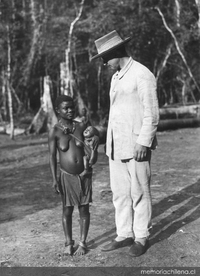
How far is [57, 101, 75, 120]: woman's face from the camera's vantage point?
4.32m

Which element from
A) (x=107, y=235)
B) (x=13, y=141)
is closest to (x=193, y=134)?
(x=13, y=141)

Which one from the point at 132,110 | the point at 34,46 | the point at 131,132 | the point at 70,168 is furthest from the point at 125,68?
the point at 34,46

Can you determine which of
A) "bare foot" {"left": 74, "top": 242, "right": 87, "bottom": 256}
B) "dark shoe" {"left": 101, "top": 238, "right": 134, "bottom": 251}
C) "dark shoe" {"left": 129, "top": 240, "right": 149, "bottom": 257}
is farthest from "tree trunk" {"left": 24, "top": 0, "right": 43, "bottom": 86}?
"dark shoe" {"left": 129, "top": 240, "right": 149, "bottom": 257}

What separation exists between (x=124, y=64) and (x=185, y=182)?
403cm

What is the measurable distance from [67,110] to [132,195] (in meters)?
1.10

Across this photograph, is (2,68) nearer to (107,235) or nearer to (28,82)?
(28,82)

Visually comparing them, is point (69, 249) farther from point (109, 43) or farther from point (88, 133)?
point (109, 43)

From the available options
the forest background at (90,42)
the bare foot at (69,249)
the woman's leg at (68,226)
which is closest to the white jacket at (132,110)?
the woman's leg at (68,226)

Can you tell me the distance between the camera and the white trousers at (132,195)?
14.7ft

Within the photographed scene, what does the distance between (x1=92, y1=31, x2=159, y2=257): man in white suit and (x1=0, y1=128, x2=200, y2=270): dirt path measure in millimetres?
294

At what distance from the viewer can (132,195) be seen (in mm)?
4543

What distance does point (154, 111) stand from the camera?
4297mm

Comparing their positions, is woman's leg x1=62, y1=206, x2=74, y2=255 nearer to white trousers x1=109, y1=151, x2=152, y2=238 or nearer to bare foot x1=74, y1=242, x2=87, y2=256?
bare foot x1=74, y1=242, x2=87, y2=256

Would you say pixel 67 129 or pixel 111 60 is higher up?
pixel 111 60
